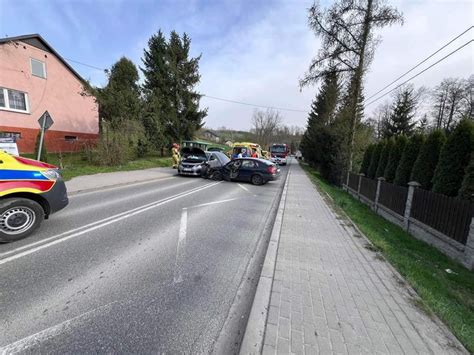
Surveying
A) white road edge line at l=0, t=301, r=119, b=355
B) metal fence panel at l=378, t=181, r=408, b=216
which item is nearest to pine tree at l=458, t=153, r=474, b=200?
metal fence panel at l=378, t=181, r=408, b=216

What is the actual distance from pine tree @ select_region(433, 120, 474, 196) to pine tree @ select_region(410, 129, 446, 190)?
1.19 meters

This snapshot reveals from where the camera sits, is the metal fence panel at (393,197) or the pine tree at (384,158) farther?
the pine tree at (384,158)

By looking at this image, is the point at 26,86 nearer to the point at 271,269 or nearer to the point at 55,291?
the point at 55,291

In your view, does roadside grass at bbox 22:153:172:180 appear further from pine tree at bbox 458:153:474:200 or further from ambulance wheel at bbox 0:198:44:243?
pine tree at bbox 458:153:474:200

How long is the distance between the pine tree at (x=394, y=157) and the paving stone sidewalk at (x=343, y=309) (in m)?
8.42

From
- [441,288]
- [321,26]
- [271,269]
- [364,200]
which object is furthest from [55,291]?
[321,26]

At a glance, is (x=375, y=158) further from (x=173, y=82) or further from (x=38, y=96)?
(x=38, y=96)

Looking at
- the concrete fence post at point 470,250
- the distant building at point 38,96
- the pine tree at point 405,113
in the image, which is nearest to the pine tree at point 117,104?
the distant building at point 38,96

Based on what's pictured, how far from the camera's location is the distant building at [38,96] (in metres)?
15.9

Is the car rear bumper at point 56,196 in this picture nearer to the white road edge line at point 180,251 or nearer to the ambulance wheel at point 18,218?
the ambulance wheel at point 18,218

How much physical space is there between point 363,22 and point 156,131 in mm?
18111

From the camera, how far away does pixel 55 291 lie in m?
2.76

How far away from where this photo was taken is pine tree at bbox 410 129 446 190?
8078 mm

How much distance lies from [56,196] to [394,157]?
13.0 meters
